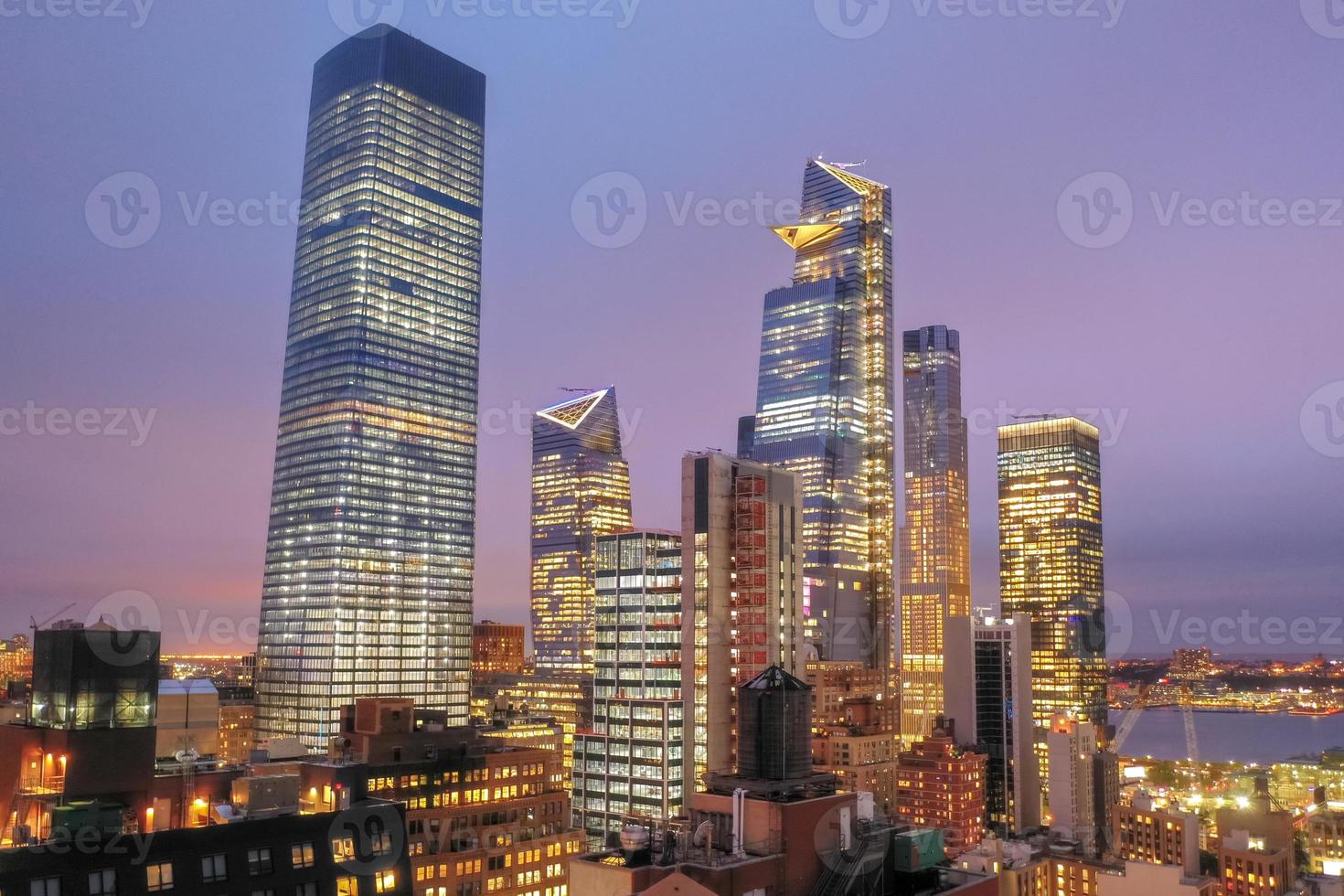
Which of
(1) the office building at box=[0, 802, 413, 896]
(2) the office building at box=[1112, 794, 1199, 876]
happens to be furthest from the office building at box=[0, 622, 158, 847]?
(2) the office building at box=[1112, 794, 1199, 876]

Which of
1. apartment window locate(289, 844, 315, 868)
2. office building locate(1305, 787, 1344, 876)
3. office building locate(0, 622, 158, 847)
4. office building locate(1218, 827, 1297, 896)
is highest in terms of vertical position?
office building locate(0, 622, 158, 847)

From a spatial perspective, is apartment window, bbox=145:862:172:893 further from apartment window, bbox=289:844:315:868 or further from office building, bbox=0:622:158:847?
office building, bbox=0:622:158:847

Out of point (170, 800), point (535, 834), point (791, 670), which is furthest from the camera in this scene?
point (791, 670)

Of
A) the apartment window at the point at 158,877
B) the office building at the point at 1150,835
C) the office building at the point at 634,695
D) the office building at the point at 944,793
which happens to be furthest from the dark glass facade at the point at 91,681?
the office building at the point at 1150,835

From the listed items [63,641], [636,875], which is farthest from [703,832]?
[63,641]

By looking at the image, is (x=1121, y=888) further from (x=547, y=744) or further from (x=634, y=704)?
(x=547, y=744)

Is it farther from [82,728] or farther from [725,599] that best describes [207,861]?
[725,599]
